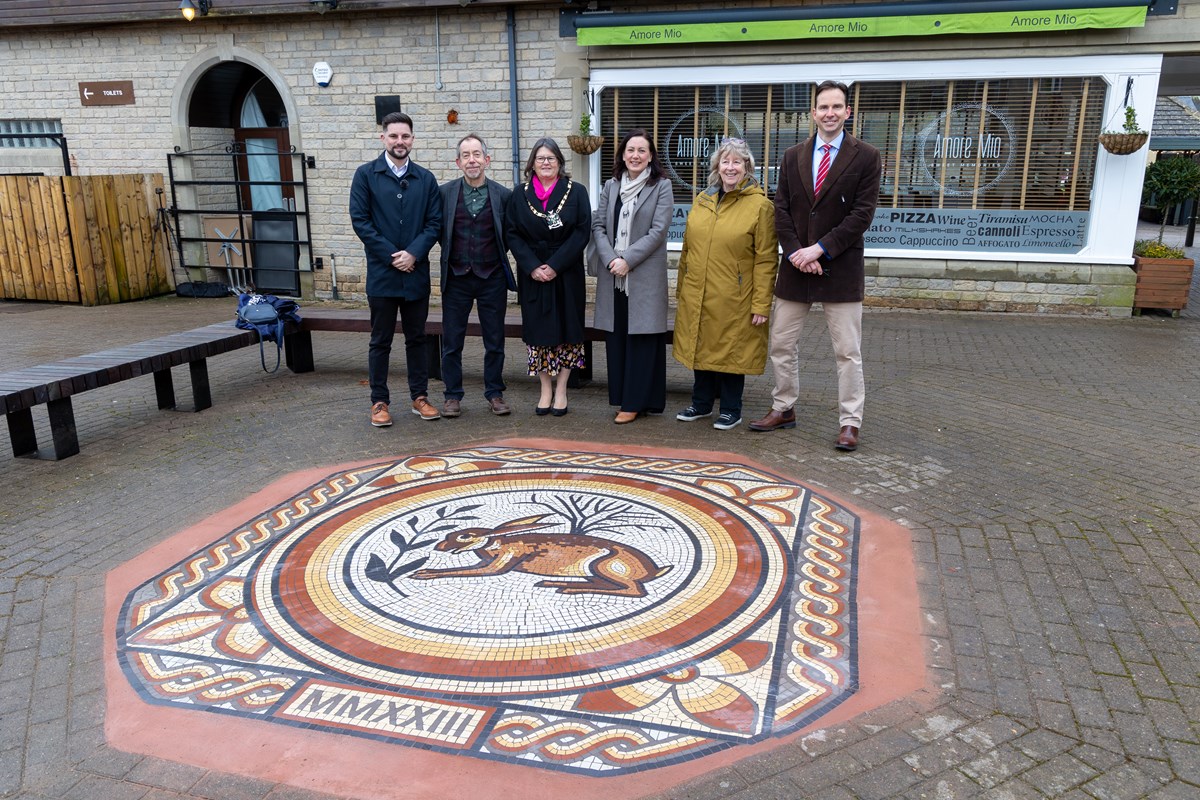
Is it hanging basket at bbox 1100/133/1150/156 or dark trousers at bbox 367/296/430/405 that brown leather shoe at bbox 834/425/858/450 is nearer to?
dark trousers at bbox 367/296/430/405

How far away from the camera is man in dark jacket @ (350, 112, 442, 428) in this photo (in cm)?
580

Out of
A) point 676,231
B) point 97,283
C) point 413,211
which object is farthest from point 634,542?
point 97,283

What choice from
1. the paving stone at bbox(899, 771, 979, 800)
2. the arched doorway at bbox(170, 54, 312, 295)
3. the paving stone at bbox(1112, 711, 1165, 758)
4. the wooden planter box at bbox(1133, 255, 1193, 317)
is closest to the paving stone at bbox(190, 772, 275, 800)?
the paving stone at bbox(899, 771, 979, 800)

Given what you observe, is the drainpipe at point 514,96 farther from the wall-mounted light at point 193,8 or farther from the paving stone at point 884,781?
the paving stone at point 884,781

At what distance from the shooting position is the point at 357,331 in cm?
733

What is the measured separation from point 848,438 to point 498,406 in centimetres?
242

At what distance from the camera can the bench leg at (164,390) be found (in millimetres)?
6449

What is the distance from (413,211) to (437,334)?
1.34 m

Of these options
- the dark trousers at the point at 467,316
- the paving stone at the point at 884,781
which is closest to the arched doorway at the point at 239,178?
the dark trousers at the point at 467,316

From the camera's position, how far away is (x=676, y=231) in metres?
11.5

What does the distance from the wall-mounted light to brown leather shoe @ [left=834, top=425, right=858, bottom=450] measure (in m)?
11.0

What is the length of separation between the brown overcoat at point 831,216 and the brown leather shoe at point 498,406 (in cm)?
210

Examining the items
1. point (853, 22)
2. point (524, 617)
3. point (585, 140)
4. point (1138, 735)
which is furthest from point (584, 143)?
point (1138, 735)

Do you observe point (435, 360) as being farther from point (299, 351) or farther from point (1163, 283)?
point (1163, 283)
